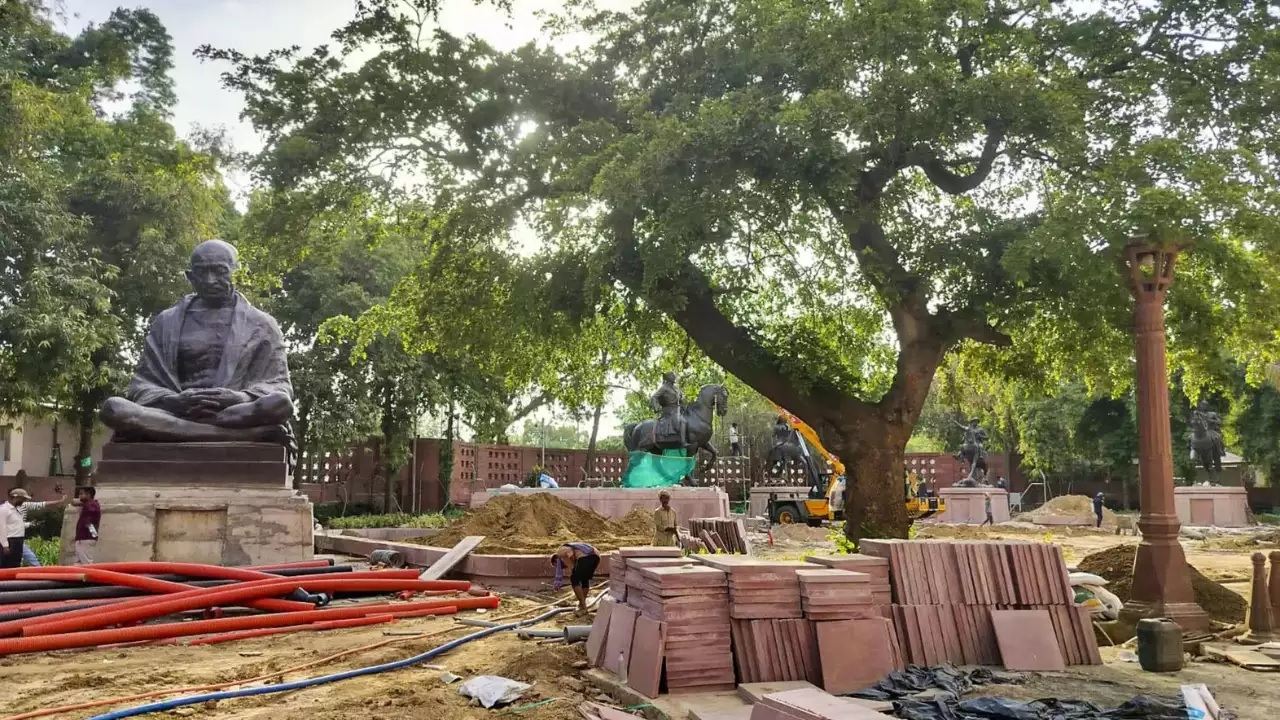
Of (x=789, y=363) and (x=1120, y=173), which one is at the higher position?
(x=1120, y=173)

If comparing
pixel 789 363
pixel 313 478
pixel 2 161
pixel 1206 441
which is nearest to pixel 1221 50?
pixel 789 363

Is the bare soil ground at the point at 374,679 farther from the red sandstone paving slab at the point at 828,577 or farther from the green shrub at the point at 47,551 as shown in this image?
the green shrub at the point at 47,551

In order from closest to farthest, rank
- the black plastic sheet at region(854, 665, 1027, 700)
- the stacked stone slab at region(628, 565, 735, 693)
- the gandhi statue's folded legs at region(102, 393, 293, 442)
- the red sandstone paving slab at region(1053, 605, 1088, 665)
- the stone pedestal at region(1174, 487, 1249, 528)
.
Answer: the black plastic sheet at region(854, 665, 1027, 700) < the stacked stone slab at region(628, 565, 735, 693) < the red sandstone paving slab at region(1053, 605, 1088, 665) < the gandhi statue's folded legs at region(102, 393, 293, 442) < the stone pedestal at region(1174, 487, 1249, 528)

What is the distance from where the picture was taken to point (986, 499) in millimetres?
30234

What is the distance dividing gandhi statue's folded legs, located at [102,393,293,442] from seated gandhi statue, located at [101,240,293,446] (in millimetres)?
11

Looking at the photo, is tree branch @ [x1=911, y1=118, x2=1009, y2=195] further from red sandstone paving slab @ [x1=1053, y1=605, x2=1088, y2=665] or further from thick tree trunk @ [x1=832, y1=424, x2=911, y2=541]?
red sandstone paving slab @ [x1=1053, y1=605, x2=1088, y2=665]

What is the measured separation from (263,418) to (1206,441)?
27.8m

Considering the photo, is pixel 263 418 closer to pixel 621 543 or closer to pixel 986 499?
pixel 621 543

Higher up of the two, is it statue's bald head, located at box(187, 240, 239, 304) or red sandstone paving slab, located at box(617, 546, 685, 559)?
statue's bald head, located at box(187, 240, 239, 304)

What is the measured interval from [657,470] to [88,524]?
1168 cm

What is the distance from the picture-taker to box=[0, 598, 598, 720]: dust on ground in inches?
224

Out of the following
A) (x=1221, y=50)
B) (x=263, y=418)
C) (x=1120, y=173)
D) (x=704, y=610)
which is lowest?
(x=704, y=610)

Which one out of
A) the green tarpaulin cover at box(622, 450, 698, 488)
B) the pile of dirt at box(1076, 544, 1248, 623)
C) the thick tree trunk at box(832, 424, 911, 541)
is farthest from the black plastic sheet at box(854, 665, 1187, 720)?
the green tarpaulin cover at box(622, 450, 698, 488)

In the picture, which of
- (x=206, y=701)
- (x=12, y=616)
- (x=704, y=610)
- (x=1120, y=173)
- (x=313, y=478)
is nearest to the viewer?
(x=206, y=701)
